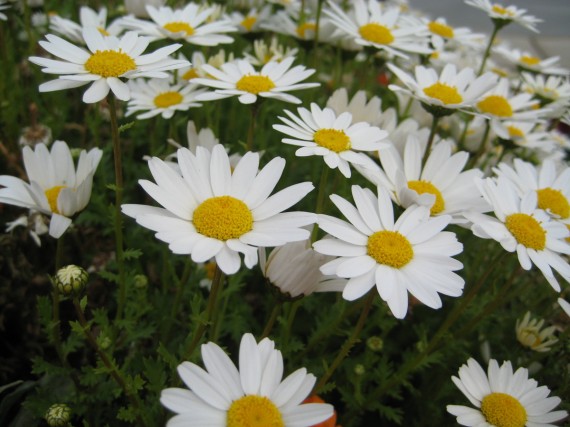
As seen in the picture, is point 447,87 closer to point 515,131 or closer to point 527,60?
point 515,131

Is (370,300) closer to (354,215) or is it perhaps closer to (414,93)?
(354,215)

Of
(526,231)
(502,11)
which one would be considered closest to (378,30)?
(502,11)

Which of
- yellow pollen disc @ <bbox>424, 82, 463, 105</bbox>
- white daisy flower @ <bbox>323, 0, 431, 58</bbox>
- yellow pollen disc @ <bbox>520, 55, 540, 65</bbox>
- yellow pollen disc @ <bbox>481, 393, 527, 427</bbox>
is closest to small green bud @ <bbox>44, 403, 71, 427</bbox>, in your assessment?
yellow pollen disc @ <bbox>481, 393, 527, 427</bbox>

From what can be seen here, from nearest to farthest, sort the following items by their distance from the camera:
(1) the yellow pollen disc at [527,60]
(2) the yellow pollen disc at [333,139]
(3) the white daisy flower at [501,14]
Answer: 1. (2) the yellow pollen disc at [333,139]
2. (3) the white daisy flower at [501,14]
3. (1) the yellow pollen disc at [527,60]

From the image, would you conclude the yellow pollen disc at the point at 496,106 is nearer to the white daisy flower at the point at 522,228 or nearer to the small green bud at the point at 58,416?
the white daisy flower at the point at 522,228

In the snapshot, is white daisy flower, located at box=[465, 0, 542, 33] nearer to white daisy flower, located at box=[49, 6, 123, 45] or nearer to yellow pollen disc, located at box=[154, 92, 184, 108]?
yellow pollen disc, located at box=[154, 92, 184, 108]

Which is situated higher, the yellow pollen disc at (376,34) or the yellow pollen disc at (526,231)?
the yellow pollen disc at (376,34)

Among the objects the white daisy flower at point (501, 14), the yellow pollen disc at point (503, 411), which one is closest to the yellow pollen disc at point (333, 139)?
the yellow pollen disc at point (503, 411)
